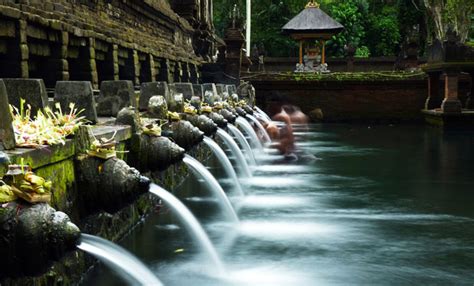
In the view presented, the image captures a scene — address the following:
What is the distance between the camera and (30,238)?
10.6 feet

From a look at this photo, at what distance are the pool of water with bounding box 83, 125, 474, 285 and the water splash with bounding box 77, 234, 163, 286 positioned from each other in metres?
0.52

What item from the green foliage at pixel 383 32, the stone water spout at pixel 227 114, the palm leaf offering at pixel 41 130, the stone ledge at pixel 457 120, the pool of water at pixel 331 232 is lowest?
the stone ledge at pixel 457 120

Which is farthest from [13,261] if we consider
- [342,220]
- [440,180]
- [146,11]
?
[146,11]

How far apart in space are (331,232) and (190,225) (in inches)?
62.7

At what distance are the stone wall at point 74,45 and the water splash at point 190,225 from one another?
8.16 ft

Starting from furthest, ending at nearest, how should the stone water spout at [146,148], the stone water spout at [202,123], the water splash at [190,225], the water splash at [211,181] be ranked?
1. the stone water spout at [202,123]
2. the water splash at [211,181]
3. the stone water spout at [146,148]
4. the water splash at [190,225]

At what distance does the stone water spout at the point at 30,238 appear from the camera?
3209 millimetres

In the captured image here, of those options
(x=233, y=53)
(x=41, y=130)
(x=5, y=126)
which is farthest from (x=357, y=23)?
(x=5, y=126)

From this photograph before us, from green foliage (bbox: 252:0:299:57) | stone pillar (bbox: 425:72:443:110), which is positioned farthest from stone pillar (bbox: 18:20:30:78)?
green foliage (bbox: 252:0:299:57)

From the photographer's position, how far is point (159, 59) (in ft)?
53.4

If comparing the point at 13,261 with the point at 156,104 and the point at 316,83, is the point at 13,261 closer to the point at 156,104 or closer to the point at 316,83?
the point at 156,104

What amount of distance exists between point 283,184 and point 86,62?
12.0ft

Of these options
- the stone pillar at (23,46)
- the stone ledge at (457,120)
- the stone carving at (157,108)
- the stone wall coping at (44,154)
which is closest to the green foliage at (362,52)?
the stone ledge at (457,120)

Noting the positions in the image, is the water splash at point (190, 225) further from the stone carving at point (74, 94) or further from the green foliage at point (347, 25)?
the green foliage at point (347, 25)
